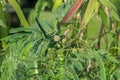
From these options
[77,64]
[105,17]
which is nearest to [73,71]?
[77,64]

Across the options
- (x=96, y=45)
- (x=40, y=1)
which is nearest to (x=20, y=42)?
(x=96, y=45)

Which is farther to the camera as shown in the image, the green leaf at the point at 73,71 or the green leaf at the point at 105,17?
the green leaf at the point at 105,17

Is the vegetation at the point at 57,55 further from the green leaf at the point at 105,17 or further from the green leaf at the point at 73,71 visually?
the green leaf at the point at 105,17

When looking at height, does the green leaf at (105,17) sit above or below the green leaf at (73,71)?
above

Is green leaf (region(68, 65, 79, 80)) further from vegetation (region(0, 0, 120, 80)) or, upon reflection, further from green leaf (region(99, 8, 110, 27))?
green leaf (region(99, 8, 110, 27))

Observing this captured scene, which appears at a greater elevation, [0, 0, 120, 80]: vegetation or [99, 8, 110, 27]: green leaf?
[99, 8, 110, 27]: green leaf

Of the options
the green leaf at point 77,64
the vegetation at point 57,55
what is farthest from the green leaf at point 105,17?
the green leaf at point 77,64

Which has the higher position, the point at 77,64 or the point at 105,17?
the point at 105,17

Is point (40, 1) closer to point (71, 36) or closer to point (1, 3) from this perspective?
point (1, 3)

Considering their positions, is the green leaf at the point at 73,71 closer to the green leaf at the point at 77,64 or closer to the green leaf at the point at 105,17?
the green leaf at the point at 77,64

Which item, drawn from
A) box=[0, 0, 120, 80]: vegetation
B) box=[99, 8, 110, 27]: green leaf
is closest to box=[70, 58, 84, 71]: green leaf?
box=[0, 0, 120, 80]: vegetation

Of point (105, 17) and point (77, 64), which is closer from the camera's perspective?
point (77, 64)

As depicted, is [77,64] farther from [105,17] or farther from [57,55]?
[105,17]

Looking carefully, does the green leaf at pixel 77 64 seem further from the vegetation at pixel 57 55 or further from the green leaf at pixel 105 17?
the green leaf at pixel 105 17
